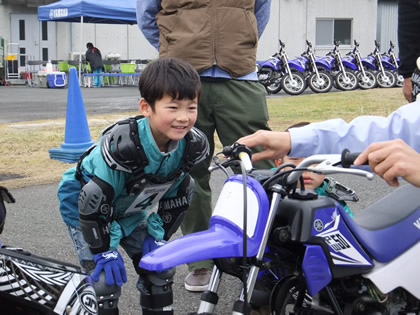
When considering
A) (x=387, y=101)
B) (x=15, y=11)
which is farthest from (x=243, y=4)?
(x=15, y=11)

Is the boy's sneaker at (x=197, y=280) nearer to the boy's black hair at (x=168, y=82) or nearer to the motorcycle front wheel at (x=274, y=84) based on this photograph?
the boy's black hair at (x=168, y=82)

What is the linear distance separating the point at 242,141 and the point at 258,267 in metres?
0.47

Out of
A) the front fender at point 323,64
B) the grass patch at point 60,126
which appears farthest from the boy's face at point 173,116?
the front fender at point 323,64

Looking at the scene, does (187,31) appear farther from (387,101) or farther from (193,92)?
(387,101)

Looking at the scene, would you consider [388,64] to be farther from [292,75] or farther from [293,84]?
[293,84]

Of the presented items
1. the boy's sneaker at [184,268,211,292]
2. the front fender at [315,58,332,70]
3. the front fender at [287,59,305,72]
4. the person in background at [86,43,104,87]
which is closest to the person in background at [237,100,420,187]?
the boy's sneaker at [184,268,211,292]

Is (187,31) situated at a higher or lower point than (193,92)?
higher

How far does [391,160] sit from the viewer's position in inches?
80.4

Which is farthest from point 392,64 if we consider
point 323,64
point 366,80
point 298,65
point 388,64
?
point 298,65

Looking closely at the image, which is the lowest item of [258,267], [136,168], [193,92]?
[258,267]

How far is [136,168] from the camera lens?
301 centimetres

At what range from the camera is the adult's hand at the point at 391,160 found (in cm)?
204

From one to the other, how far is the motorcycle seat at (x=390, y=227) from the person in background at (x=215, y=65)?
4.34 feet

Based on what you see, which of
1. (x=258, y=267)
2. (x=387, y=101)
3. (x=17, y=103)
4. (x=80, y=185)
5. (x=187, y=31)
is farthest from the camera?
(x=17, y=103)
